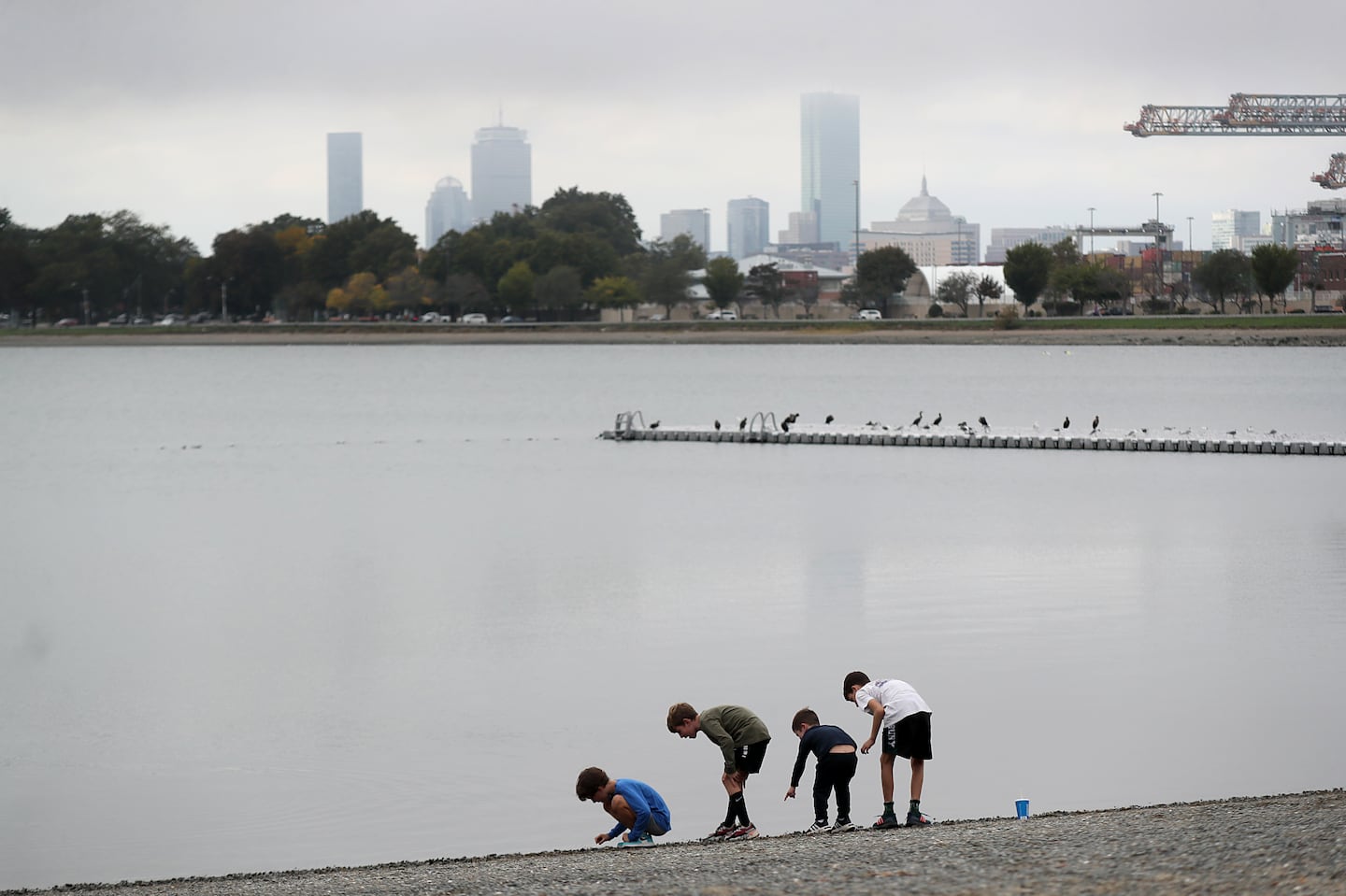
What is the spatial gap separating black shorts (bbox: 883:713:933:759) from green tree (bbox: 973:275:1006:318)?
127 m

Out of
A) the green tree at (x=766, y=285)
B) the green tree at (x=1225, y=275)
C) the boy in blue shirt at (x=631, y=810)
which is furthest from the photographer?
the green tree at (x=766, y=285)

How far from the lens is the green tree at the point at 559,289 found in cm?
13888

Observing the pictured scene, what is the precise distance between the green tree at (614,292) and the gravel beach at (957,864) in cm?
13003

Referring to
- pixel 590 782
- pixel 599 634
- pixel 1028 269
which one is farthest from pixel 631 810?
pixel 1028 269

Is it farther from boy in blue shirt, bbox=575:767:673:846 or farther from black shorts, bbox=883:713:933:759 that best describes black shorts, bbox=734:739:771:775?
black shorts, bbox=883:713:933:759

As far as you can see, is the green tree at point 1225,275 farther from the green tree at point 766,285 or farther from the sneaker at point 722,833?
the sneaker at point 722,833

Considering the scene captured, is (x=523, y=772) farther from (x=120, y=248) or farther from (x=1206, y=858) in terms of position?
(x=120, y=248)

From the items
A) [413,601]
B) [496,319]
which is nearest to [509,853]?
[413,601]

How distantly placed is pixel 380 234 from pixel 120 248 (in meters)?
28.5

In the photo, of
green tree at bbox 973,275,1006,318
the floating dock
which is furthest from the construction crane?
the floating dock

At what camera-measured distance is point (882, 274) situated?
14000cm

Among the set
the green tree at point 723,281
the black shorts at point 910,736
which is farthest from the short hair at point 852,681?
the green tree at point 723,281

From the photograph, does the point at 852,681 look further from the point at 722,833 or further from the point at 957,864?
the point at 957,864

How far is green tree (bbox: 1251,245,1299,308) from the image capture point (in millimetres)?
119750
